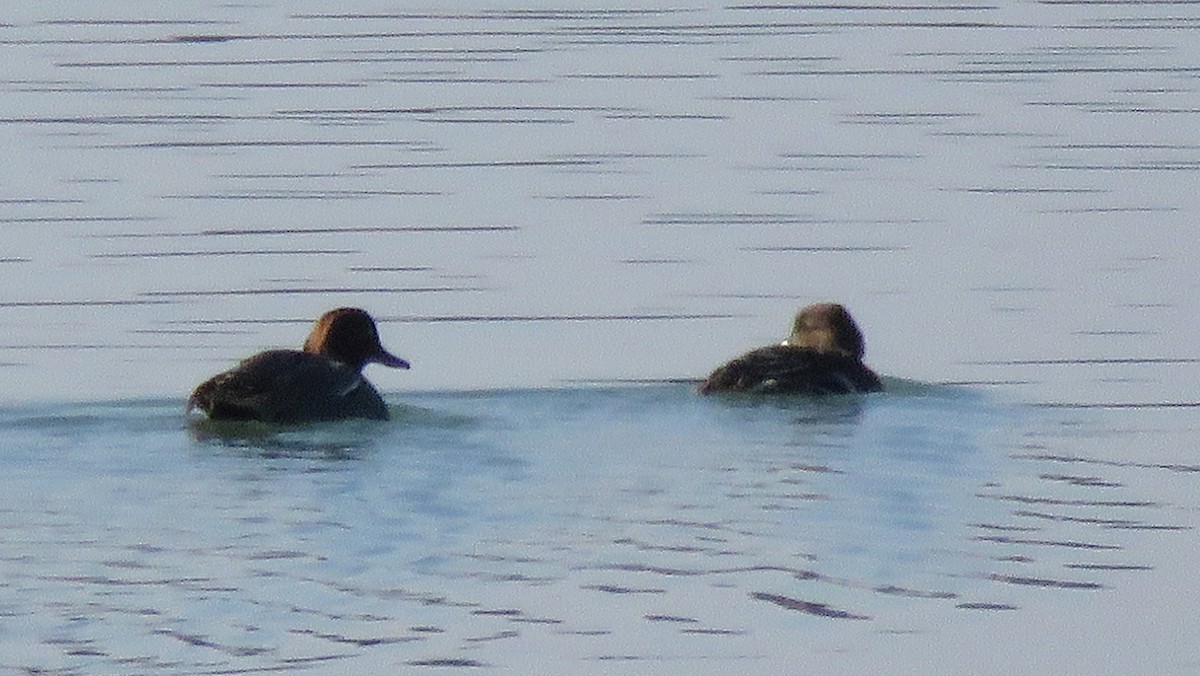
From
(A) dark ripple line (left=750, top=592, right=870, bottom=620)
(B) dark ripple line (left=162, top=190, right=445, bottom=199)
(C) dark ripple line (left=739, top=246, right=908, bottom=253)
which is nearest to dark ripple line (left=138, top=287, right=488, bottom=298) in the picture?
(C) dark ripple line (left=739, top=246, right=908, bottom=253)

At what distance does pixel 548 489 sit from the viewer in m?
12.0

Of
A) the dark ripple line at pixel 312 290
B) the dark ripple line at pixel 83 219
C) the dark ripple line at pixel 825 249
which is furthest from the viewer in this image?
the dark ripple line at pixel 83 219

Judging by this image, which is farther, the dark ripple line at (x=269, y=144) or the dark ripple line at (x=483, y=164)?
the dark ripple line at (x=269, y=144)

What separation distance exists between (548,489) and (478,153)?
7888mm

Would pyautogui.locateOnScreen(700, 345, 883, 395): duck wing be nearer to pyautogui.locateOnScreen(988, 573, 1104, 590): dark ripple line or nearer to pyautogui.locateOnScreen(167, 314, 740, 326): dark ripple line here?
pyautogui.locateOnScreen(167, 314, 740, 326): dark ripple line

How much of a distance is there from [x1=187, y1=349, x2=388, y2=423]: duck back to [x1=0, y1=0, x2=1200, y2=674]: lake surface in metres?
0.09

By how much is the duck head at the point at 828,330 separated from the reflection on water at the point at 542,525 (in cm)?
74

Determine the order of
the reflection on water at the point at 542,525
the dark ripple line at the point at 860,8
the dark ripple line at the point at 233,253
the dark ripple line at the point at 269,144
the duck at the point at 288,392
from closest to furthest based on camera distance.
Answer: the reflection on water at the point at 542,525, the duck at the point at 288,392, the dark ripple line at the point at 233,253, the dark ripple line at the point at 269,144, the dark ripple line at the point at 860,8

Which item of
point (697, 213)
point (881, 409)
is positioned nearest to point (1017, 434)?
point (881, 409)

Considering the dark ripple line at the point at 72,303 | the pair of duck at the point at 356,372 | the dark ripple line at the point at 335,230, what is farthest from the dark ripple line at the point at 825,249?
the dark ripple line at the point at 72,303

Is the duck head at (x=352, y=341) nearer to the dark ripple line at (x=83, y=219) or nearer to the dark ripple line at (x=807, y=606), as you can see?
the dark ripple line at (x=83, y=219)

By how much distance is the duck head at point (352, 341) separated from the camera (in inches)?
563

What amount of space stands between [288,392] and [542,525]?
7.22 feet

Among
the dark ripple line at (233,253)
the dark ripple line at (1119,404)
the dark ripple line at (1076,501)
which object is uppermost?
the dark ripple line at (233,253)
